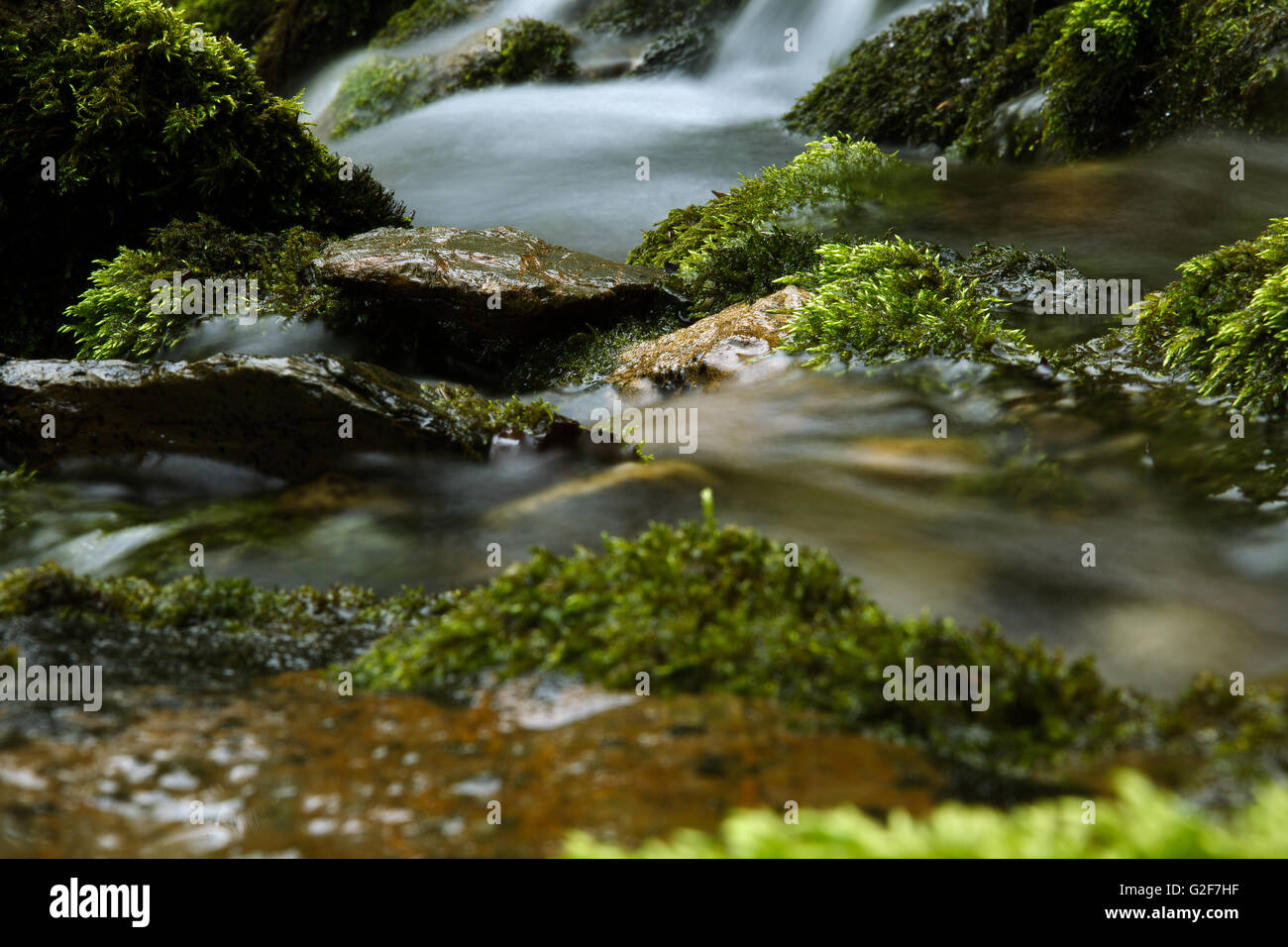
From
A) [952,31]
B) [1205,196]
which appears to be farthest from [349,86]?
[1205,196]

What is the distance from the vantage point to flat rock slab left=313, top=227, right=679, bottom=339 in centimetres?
641

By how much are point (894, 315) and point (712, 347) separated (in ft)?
3.99

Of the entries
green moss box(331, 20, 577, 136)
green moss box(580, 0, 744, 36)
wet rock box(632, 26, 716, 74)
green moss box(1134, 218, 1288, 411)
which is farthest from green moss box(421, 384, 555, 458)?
green moss box(580, 0, 744, 36)

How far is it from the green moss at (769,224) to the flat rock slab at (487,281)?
434 mm

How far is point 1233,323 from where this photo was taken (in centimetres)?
487

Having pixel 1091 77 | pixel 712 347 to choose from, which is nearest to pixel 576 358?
pixel 712 347

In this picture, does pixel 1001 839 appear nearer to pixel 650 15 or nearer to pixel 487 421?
pixel 487 421

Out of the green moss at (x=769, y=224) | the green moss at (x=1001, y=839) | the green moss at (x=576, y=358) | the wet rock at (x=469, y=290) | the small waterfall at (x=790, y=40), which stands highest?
the small waterfall at (x=790, y=40)

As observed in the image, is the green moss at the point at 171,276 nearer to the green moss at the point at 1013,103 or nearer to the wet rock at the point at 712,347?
the wet rock at the point at 712,347

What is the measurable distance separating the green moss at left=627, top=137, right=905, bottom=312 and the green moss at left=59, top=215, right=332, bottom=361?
9.75 feet

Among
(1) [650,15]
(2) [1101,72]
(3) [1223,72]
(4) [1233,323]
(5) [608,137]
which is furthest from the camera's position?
(1) [650,15]

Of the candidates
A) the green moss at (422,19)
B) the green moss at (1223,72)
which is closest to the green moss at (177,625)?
the green moss at (1223,72)

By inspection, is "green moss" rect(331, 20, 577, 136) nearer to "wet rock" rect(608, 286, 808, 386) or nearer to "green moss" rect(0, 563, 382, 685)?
"wet rock" rect(608, 286, 808, 386)

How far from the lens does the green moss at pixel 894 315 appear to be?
5.39 metres
